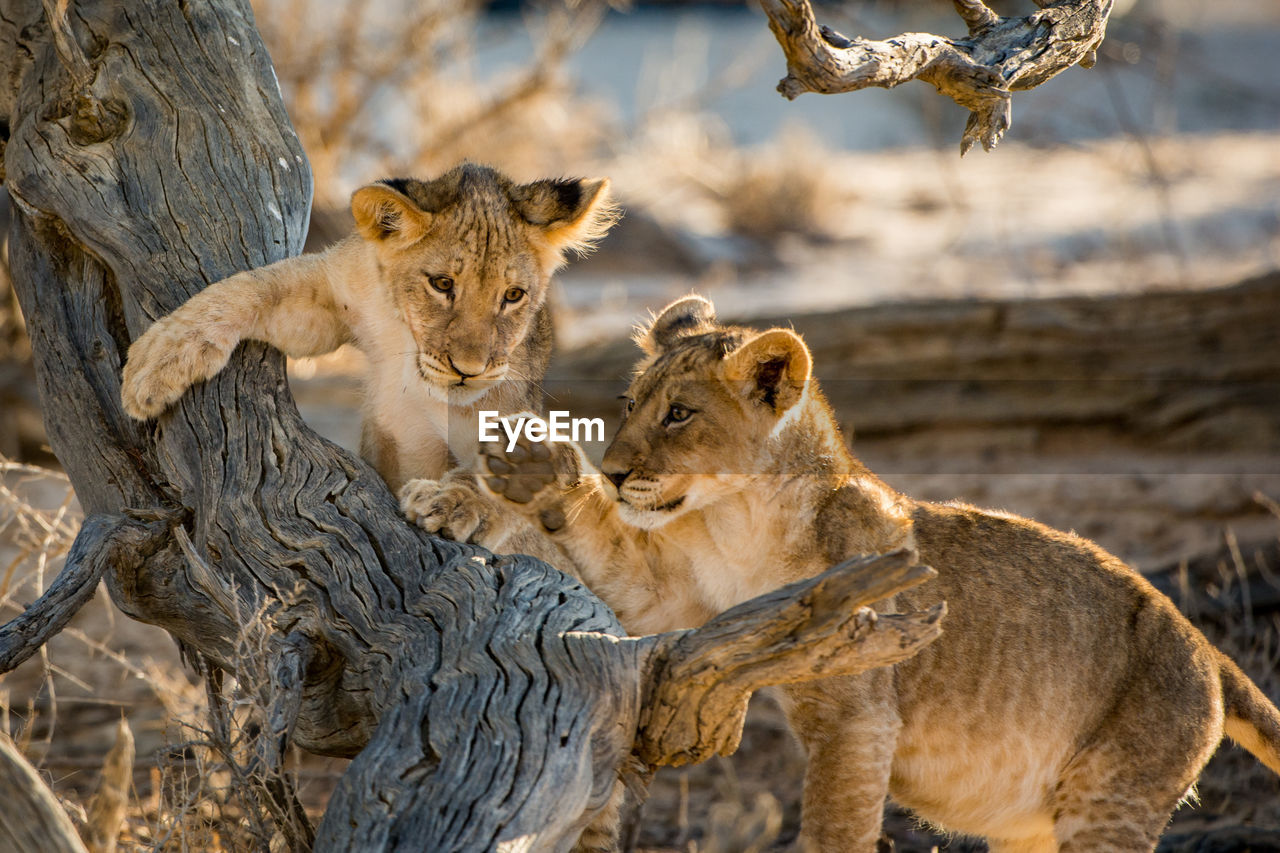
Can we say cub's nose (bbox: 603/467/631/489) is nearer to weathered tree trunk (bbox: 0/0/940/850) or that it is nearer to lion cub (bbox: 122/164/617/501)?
weathered tree trunk (bbox: 0/0/940/850)

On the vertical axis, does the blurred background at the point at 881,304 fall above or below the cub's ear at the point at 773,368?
below

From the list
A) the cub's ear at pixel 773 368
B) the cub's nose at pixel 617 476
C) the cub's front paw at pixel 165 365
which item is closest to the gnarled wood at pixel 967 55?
the cub's ear at pixel 773 368

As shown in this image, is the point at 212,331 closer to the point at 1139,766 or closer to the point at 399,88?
the point at 1139,766

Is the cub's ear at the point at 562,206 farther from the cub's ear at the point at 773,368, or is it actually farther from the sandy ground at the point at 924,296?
the sandy ground at the point at 924,296

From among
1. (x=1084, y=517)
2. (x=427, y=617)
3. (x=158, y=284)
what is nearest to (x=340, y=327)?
(x=158, y=284)

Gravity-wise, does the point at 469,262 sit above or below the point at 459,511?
above

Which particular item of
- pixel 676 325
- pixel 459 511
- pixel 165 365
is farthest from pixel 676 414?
pixel 165 365

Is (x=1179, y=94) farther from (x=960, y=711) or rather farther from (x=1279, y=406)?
(x=960, y=711)

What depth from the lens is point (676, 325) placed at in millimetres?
4594

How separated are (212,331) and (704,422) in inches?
59.9

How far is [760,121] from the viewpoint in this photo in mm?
21578

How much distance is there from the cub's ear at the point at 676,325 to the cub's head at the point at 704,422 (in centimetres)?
34

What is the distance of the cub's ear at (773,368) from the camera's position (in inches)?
154

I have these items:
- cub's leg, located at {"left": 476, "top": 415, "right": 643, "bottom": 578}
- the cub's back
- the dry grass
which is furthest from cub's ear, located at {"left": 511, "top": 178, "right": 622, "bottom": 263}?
the dry grass
